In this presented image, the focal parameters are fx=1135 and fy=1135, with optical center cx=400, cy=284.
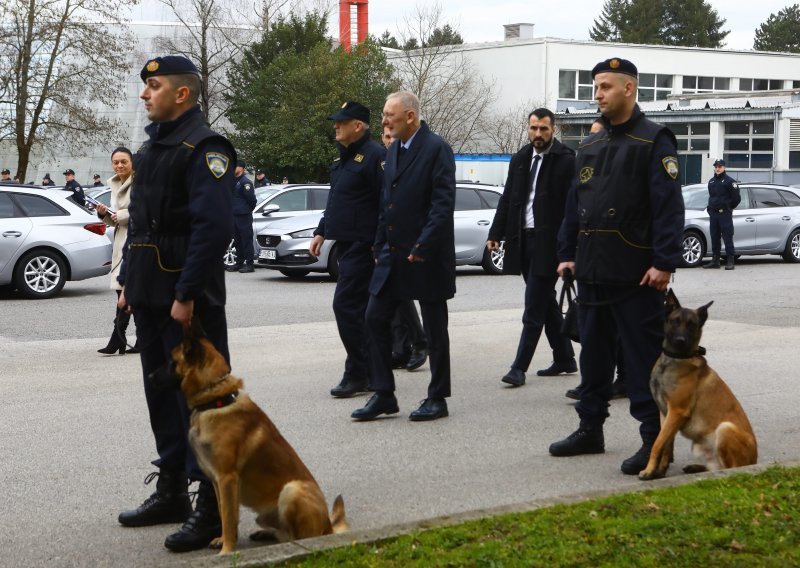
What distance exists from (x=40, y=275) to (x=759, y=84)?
211 ft

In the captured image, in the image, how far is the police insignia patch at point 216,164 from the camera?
4863mm

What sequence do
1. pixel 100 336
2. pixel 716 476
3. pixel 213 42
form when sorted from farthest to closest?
pixel 213 42, pixel 100 336, pixel 716 476

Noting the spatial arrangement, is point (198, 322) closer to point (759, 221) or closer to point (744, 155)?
point (759, 221)

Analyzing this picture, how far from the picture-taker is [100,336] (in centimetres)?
1216

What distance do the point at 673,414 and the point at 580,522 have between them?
1.29 m

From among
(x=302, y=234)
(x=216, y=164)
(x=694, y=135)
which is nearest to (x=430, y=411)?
(x=216, y=164)

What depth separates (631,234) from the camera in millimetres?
6164

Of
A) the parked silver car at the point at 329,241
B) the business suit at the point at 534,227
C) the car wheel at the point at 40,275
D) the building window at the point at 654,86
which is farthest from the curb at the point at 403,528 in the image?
the building window at the point at 654,86

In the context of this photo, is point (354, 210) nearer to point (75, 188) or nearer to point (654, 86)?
point (75, 188)

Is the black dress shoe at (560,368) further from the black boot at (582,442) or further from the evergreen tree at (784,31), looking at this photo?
the evergreen tree at (784,31)

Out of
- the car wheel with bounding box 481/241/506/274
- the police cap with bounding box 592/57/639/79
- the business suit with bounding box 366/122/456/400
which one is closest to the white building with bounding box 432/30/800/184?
the car wheel with bounding box 481/241/506/274

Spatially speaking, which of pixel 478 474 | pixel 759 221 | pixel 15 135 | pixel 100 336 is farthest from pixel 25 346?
pixel 15 135

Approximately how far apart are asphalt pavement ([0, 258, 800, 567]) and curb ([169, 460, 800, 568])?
0.06 meters

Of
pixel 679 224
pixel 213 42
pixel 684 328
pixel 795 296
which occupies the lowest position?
pixel 795 296
